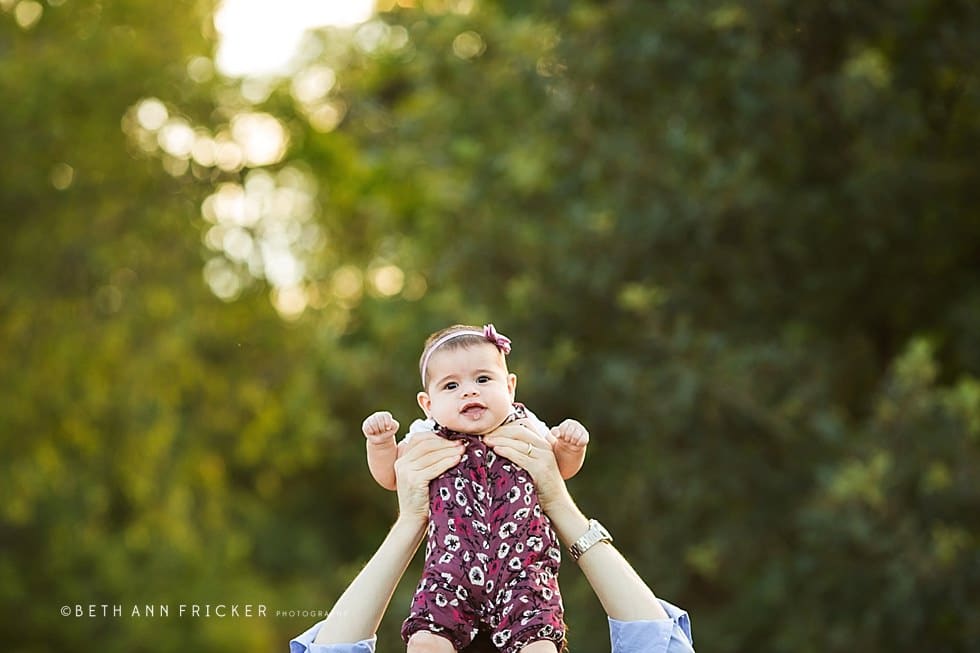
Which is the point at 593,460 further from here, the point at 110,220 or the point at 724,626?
the point at 110,220

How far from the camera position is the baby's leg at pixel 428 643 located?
2787mm

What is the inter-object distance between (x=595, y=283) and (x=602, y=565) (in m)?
7.63

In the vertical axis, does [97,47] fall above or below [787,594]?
above

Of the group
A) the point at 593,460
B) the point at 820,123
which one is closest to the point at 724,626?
the point at 593,460

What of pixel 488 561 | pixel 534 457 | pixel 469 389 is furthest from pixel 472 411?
pixel 488 561

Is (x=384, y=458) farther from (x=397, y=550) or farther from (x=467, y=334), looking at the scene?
(x=467, y=334)

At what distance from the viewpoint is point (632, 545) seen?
11.7 meters

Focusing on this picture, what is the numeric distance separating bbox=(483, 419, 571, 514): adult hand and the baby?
15 millimetres

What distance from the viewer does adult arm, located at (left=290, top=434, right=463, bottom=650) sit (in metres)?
2.96

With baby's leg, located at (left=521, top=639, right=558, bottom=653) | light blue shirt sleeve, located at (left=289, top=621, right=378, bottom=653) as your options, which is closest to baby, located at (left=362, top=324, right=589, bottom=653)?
baby's leg, located at (left=521, top=639, right=558, bottom=653)

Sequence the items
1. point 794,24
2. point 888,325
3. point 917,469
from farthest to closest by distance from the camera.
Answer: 1. point 888,325
2. point 794,24
3. point 917,469

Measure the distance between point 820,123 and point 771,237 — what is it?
0.89 metres

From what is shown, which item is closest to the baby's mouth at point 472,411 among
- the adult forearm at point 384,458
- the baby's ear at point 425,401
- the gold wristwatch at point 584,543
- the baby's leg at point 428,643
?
the baby's ear at point 425,401

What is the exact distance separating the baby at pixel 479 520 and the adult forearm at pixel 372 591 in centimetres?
8
